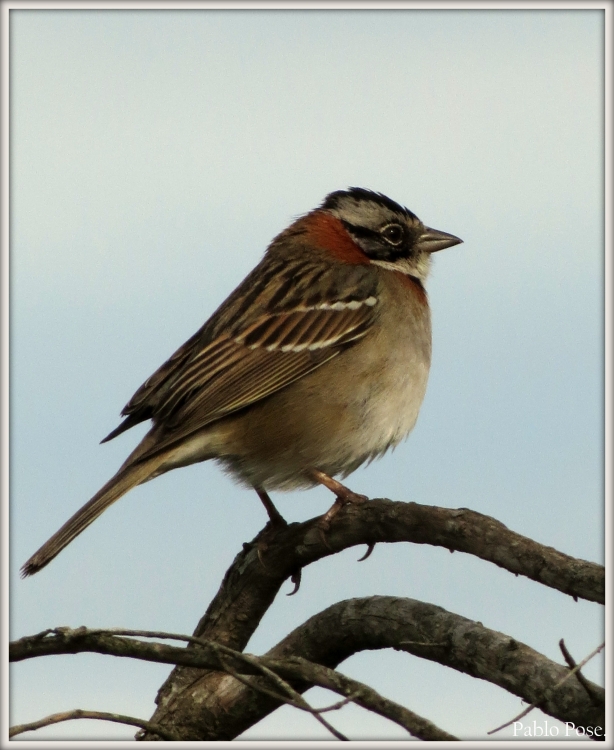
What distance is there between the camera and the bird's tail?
6664 mm

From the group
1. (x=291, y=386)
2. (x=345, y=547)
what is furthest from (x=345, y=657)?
(x=291, y=386)

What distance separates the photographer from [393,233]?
9758 millimetres

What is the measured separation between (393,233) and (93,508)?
3.93 m

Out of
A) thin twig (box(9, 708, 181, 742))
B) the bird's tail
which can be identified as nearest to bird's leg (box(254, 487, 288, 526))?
the bird's tail

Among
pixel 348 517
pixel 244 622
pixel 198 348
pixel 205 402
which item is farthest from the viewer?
pixel 198 348

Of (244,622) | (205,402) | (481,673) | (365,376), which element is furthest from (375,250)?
(481,673)

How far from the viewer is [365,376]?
27.4ft

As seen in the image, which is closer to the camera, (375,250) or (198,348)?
(198,348)

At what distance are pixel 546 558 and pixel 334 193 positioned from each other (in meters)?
6.13

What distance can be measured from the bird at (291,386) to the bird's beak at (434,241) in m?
0.61

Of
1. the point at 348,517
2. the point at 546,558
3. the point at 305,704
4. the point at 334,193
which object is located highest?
the point at 334,193

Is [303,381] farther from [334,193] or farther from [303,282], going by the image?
[334,193]

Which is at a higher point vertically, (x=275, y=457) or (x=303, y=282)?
(x=303, y=282)

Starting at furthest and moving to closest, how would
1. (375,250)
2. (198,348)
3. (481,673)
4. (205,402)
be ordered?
(375,250)
(198,348)
(205,402)
(481,673)
